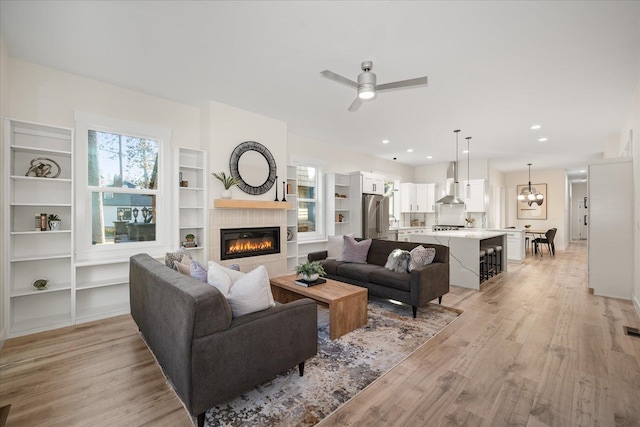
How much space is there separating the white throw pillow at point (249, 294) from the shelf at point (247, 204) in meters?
2.46

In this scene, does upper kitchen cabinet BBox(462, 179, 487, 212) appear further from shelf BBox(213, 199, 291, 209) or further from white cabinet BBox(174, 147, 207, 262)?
white cabinet BBox(174, 147, 207, 262)

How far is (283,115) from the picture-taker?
4797mm

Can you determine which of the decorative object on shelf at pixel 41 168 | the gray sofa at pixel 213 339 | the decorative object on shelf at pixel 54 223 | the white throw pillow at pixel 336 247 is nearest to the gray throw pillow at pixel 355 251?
the white throw pillow at pixel 336 247

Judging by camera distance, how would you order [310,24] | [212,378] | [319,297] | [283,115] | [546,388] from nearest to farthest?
[212,378], [546,388], [310,24], [319,297], [283,115]

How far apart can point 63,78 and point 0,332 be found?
2.85 m

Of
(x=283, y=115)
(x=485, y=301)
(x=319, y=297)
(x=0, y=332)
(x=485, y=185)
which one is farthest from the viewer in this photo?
(x=485, y=185)

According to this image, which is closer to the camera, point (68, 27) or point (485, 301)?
point (68, 27)

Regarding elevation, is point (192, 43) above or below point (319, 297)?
above

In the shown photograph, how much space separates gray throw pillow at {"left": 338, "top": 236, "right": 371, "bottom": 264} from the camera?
15.3 feet

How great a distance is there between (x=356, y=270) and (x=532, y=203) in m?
9.70

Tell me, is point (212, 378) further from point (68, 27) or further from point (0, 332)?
point (68, 27)

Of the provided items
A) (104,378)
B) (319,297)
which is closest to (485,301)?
(319,297)

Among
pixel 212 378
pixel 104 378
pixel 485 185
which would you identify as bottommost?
pixel 104 378

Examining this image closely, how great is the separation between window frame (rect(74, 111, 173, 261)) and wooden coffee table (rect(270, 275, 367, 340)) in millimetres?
2020
